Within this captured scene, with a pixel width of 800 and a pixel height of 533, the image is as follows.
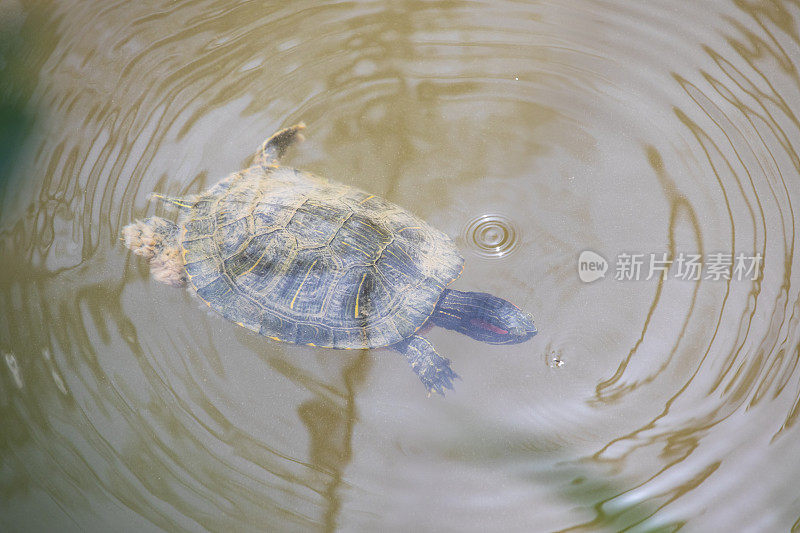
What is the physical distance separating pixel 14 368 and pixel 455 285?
8.02 feet

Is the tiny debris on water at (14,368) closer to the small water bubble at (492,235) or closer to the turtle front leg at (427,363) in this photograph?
the turtle front leg at (427,363)

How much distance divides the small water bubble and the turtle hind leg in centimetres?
125

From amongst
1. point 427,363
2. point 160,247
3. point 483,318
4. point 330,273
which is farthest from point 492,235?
point 160,247

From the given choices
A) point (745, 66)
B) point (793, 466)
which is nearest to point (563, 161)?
point (745, 66)

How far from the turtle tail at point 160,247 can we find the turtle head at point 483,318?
148 centimetres

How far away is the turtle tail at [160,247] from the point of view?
9.64 feet

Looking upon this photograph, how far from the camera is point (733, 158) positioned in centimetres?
320

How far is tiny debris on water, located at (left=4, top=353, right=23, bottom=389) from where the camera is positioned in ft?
9.10

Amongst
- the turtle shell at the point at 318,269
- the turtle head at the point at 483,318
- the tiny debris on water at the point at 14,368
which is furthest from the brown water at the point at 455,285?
the turtle shell at the point at 318,269

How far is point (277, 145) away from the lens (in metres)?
3.25

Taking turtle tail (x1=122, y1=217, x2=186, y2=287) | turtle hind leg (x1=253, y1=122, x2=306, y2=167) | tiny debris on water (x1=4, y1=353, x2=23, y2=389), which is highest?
turtle hind leg (x1=253, y1=122, x2=306, y2=167)

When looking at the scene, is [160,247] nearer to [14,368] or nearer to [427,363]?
[14,368]

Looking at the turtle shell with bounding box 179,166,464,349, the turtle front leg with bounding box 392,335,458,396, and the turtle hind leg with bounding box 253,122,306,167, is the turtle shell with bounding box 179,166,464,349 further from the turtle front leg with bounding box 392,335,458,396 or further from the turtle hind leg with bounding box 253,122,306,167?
the turtle hind leg with bounding box 253,122,306,167

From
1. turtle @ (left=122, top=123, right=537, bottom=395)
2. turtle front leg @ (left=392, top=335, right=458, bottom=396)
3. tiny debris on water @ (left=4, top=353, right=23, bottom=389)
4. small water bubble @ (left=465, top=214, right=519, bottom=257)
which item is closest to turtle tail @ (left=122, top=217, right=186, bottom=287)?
turtle @ (left=122, top=123, right=537, bottom=395)
